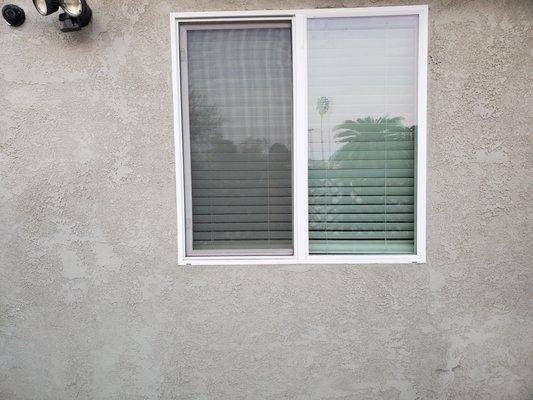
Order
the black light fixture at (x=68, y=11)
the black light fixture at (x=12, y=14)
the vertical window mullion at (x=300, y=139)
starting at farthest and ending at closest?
the vertical window mullion at (x=300, y=139) → the black light fixture at (x=12, y=14) → the black light fixture at (x=68, y=11)

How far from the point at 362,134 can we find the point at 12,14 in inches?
114

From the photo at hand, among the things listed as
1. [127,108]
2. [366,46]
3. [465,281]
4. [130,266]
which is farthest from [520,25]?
[130,266]

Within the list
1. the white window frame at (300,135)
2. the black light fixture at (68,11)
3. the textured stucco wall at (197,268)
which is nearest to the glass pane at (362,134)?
the white window frame at (300,135)

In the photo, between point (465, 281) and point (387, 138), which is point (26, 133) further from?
point (465, 281)

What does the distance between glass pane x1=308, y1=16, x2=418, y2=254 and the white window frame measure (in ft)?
0.22

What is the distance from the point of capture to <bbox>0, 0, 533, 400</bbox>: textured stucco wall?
2.95 meters

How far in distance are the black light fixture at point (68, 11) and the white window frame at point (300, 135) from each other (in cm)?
64

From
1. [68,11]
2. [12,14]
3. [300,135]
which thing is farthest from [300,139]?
[12,14]

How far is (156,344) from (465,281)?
2583mm

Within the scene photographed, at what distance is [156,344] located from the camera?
311cm

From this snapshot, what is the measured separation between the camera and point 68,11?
2.71 m

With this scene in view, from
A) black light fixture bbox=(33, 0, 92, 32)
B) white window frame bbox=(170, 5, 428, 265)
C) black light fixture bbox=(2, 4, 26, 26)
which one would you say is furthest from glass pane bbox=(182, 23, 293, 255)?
black light fixture bbox=(2, 4, 26, 26)

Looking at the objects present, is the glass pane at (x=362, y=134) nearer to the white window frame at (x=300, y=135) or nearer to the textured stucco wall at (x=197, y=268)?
the white window frame at (x=300, y=135)

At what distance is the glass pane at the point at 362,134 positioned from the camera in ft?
Result: 9.86
